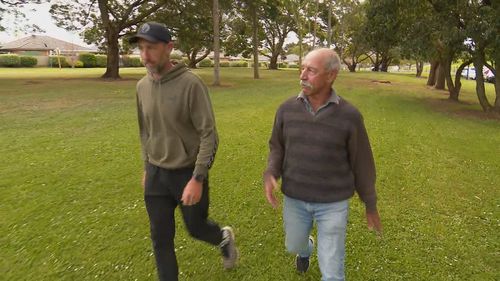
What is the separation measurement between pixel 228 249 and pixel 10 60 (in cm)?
5286

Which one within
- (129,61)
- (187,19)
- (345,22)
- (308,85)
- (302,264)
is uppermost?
(345,22)

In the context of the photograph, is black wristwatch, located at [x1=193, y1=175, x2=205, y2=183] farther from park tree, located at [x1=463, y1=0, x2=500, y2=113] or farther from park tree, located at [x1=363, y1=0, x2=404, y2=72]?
park tree, located at [x1=363, y1=0, x2=404, y2=72]

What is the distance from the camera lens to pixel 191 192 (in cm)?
254

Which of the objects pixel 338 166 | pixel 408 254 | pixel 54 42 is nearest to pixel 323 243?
pixel 338 166

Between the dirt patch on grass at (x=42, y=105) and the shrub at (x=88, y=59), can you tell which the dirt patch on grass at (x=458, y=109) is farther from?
the shrub at (x=88, y=59)

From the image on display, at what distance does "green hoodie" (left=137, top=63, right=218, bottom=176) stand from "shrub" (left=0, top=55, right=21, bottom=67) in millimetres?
52463

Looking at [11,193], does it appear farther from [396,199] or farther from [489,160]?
[489,160]

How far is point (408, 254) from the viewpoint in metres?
3.74

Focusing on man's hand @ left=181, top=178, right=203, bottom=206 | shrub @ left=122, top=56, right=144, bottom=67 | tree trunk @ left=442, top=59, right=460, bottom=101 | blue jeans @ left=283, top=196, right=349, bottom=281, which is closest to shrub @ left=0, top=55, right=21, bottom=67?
shrub @ left=122, top=56, right=144, bottom=67

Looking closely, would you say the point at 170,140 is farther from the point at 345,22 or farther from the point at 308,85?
the point at 345,22

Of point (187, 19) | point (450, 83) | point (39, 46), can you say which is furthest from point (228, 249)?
point (39, 46)

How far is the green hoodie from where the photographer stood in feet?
8.31

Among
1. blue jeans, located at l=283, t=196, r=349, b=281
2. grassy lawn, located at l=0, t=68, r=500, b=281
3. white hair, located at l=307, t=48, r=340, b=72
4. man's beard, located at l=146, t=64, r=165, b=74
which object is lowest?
grassy lawn, located at l=0, t=68, r=500, b=281

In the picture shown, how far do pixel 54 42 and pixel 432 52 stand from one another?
8352 cm
